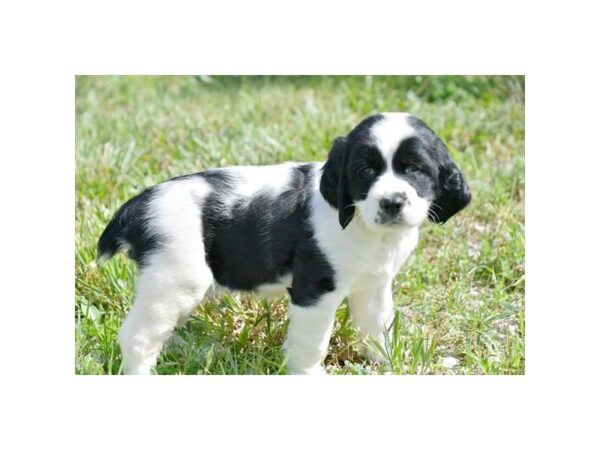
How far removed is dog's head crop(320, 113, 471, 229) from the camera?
437 centimetres

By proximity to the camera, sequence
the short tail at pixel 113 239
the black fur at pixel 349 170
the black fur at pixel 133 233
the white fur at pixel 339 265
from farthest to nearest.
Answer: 1. the short tail at pixel 113 239
2. the black fur at pixel 133 233
3. the white fur at pixel 339 265
4. the black fur at pixel 349 170

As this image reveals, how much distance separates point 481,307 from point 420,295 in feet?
1.49

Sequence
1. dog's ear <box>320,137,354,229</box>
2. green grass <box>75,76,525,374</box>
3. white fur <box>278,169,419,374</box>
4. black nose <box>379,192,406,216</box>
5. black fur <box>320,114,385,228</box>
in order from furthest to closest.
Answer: green grass <box>75,76,525,374</box> < white fur <box>278,169,419,374</box> < dog's ear <box>320,137,354,229</box> < black fur <box>320,114,385,228</box> < black nose <box>379,192,406,216</box>

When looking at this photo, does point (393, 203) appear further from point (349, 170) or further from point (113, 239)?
point (113, 239)

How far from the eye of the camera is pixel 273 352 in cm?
536

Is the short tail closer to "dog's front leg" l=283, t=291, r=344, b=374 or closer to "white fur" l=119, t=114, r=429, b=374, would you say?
"white fur" l=119, t=114, r=429, b=374

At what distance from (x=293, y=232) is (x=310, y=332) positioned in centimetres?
58

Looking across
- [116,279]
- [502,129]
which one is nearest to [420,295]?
[116,279]

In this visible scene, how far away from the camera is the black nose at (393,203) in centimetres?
A: 432

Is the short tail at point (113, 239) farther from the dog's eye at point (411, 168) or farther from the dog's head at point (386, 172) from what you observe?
the dog's eye at point (411, 168)

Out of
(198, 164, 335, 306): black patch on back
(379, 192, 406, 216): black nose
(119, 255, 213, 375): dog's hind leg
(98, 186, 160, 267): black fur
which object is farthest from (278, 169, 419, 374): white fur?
(98, 186, 160, 267): black fur

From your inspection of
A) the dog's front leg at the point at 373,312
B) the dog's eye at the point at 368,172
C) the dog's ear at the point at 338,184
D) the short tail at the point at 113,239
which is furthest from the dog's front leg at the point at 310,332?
the short tail at the point at 113,239

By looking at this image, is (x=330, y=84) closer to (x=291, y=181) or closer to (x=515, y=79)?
(x=515, y=79)

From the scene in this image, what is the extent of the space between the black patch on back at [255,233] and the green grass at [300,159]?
0.50 metres
